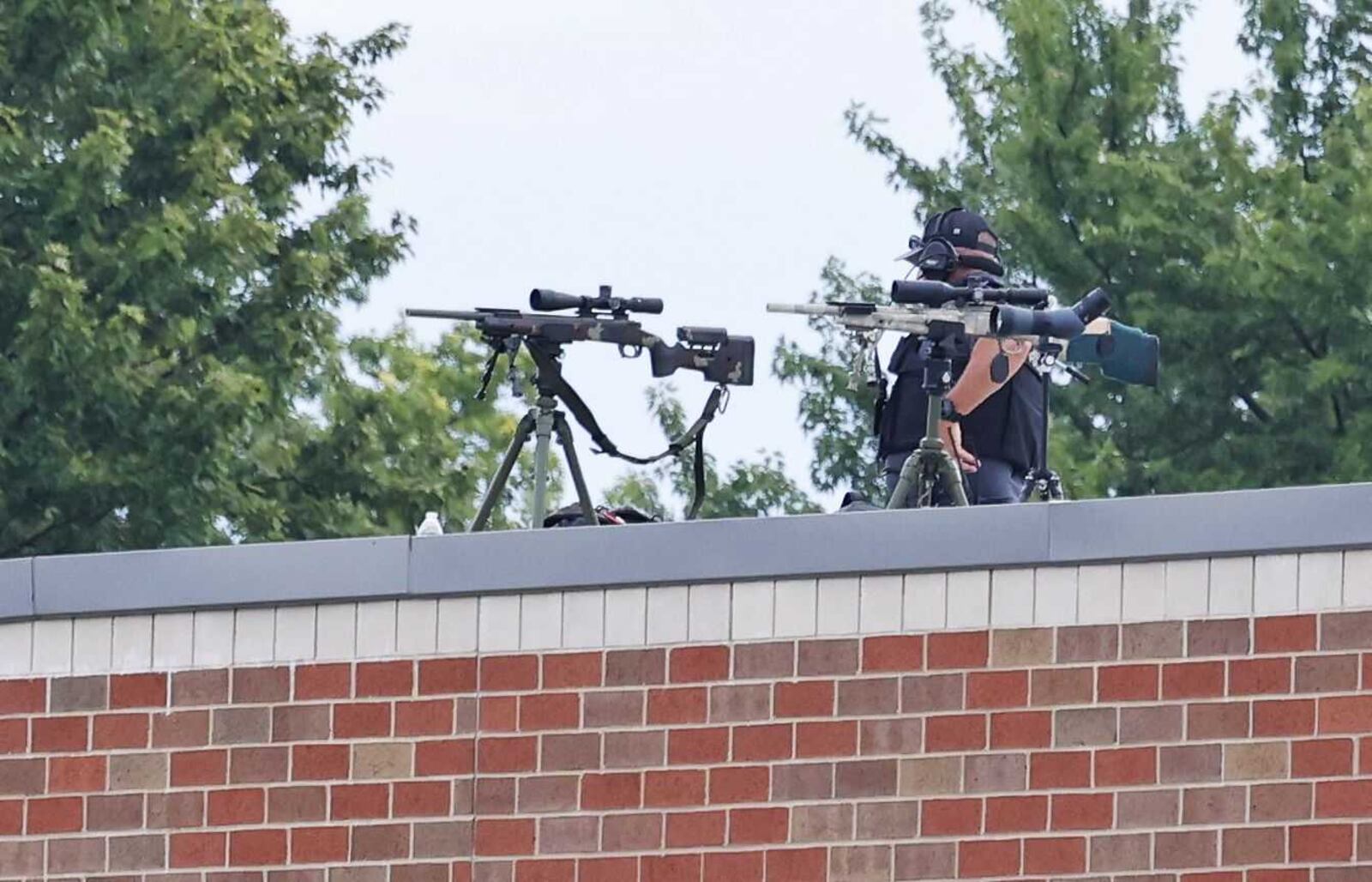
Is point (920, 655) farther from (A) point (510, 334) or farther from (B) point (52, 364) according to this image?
(B) point (52, 364)

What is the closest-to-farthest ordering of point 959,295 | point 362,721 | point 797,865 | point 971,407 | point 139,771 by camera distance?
point 797,865
point 362,721
point 139,771
point 959,295
point 971,407

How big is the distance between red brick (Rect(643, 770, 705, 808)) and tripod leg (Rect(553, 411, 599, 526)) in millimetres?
1953

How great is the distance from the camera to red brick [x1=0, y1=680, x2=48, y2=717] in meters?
10.5

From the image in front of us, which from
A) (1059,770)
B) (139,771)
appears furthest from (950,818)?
(139,771)

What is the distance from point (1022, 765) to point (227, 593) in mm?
2507

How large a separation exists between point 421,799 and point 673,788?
776 millimetres

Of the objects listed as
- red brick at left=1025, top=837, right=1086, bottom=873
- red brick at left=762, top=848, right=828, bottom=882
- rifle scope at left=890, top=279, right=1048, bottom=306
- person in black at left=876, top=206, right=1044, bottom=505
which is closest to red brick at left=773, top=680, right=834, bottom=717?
red brick at left=762, top=848, right=828, bottom=882

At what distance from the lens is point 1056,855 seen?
923 cm

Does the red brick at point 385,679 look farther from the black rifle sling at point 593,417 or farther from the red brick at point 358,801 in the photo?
the black rifle sling at point 593,417

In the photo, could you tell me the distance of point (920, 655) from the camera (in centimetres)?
951

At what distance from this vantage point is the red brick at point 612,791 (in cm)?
973

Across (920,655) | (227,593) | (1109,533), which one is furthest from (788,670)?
(227,593)

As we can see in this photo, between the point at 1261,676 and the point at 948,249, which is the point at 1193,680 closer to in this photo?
the point at 1261,676

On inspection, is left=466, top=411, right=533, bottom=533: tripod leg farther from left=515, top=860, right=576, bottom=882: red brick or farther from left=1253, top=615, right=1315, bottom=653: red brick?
left=1253, top=615, right=1315, bottom=653: red brick
